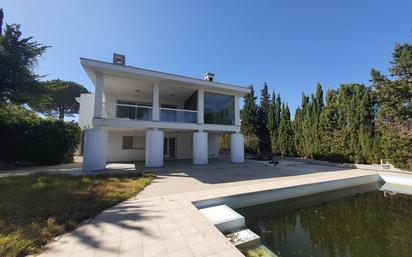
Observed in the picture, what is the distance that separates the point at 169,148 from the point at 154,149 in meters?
5.50

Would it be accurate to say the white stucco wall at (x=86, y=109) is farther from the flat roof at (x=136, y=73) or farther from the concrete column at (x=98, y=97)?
the concrete column at (x=98, y=97)

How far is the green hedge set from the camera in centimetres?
1316

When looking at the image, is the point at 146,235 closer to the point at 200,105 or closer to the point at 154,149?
the point at 154,149

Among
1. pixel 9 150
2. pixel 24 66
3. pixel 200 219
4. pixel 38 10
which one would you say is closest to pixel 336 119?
pixel 200 219

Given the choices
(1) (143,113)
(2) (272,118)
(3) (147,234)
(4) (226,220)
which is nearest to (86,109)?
(1) (143,113)

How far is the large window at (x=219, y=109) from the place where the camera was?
15.1 m

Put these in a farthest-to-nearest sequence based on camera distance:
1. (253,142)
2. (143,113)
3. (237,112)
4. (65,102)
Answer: (65,102)
(253,142)
(237,112)
(143,113)

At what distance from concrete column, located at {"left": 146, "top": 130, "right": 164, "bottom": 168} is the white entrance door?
5.18 m

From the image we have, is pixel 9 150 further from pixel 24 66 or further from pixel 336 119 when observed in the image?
pixel 336 119

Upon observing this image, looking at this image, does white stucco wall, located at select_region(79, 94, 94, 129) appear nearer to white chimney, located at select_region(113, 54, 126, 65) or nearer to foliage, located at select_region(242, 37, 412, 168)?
white chimney, located at select_region(113, 54, 126, 65)

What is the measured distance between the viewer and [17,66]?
15.4 m

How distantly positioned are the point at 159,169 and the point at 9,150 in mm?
10482

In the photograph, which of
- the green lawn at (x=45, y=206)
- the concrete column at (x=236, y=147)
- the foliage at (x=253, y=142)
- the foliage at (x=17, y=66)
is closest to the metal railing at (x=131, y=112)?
the green lawn at (x=45, y=206)

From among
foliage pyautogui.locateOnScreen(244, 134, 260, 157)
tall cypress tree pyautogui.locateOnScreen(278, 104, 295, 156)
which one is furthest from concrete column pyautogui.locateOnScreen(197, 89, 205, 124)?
tall cypress tree pyautogui.locateOnScreen(278, 104, 295, 156)
